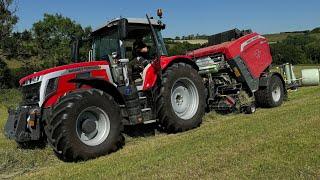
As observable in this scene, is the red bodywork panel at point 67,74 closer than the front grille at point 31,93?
Yes

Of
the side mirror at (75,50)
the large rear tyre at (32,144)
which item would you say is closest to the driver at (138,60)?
the side mirror at (75,50)

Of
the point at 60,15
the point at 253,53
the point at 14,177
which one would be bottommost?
the point at 14,177

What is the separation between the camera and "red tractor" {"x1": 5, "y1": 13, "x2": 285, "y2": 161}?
7777 millimetres

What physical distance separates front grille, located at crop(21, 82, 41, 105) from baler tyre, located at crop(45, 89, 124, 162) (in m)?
0.79

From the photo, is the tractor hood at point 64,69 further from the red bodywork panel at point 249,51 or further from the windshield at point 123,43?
the red bodywork panel at point 249,51

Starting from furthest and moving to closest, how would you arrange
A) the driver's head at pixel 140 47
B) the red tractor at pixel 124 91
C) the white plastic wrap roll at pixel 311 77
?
the white plastic wrap roll at pixel 311 77 < the driver's head at pixel 140 47 < the red tractor at pixel 124 91

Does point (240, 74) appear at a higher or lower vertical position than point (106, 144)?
higher

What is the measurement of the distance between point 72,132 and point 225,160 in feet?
7.79

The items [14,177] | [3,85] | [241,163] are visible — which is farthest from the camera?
[3,85]

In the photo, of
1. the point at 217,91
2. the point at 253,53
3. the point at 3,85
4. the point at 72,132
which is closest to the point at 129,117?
the point at 72,132

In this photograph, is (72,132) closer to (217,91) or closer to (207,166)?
(207,166)

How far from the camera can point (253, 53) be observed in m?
12.5

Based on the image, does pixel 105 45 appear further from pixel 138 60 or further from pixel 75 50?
pixel 75 50

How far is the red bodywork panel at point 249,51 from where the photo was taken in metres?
11.9
